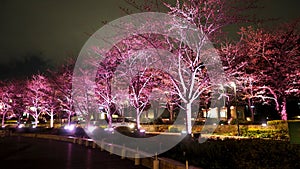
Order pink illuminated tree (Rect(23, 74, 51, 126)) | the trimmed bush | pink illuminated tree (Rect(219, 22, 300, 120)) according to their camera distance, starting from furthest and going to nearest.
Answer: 1. pink illuminated tree (Rect(23, 74, 51, 126))
2. pink illuminated tree (Rect(219, 22, 300, 120))
3. the trimmed bush

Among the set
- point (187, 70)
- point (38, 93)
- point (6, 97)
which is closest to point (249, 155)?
point (187, 70)

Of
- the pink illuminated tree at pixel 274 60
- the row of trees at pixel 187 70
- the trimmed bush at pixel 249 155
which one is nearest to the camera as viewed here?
the trimmed bush at pixel 249 155

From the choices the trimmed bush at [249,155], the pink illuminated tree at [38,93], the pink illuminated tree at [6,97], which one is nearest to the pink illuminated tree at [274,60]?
the trimmed bush at [249,155]

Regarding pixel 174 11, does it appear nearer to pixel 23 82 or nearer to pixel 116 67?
pixel 116 67

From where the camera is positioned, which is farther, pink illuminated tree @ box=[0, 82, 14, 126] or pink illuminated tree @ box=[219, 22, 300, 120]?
pink illuminated tree @ box=[0, 82, 14, 126]

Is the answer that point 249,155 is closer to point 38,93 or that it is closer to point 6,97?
point 38,93

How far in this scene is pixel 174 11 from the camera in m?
14.7

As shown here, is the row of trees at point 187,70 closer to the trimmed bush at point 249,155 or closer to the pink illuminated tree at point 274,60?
the pink illuminated tree at point 274,60

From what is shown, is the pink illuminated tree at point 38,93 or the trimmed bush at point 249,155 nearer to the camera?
the trimmed bush at point 249,155

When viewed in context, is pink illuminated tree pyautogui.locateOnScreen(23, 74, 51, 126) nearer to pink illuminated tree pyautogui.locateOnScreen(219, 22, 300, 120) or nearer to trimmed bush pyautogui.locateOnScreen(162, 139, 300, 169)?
pink illuminated tree pyautogui.locateOnScreen(219, 22, 300, 120)

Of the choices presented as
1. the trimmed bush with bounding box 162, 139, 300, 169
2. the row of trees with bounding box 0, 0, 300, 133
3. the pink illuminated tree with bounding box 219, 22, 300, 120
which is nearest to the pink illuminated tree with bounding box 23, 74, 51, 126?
the row of trees with bounding box 0, 0, 300, 133

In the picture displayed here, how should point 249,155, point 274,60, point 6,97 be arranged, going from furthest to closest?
point 6,97 < point 274,60 < point 249,155

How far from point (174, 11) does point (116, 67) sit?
11.3 metres

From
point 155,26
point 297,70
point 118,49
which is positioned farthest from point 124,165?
point 297,70
